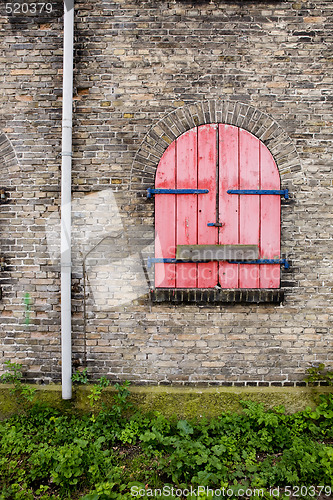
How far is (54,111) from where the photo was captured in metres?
3.54

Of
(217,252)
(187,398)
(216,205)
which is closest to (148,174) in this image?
(216,205)

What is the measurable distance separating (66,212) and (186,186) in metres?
1.37

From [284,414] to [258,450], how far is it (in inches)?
22.0

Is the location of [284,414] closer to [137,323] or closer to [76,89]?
[137,323]

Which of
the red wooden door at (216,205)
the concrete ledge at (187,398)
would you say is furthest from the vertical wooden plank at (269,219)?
the concrete ledge at (187,398)

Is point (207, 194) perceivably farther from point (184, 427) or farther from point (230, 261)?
point (184, 427)

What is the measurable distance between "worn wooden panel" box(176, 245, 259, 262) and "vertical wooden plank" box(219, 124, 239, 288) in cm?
8

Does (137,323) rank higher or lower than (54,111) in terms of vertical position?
lower

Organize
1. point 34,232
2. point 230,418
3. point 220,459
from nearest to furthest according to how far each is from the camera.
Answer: point 220,459 → point 230,418 → point 34,232

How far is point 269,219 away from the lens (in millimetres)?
3516

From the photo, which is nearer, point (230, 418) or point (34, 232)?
point (230, 418)

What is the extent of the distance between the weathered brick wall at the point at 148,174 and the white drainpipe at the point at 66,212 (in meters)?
0.12

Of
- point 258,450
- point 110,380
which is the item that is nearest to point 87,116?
point 110,380

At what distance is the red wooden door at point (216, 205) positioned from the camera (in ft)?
11.5
